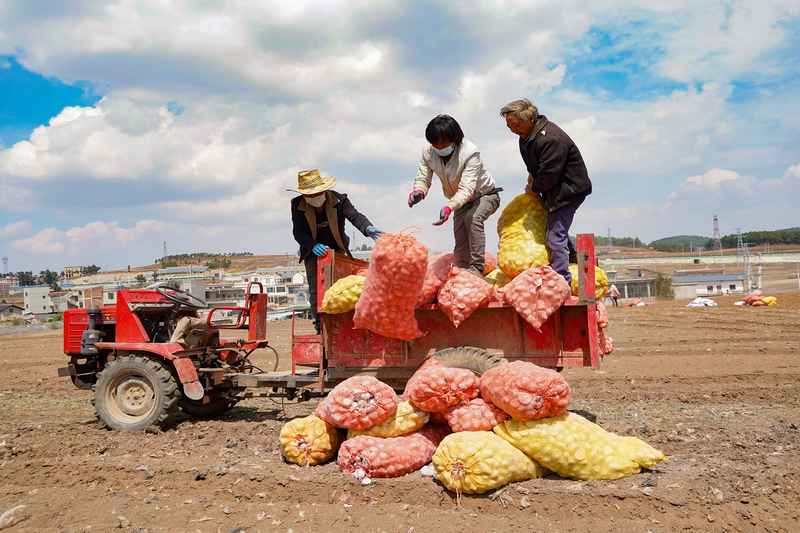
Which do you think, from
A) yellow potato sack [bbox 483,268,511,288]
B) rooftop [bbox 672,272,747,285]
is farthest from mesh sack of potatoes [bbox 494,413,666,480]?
rooftop [bbox 672,272,747,285]

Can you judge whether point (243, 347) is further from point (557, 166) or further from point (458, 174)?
point (557, 166)

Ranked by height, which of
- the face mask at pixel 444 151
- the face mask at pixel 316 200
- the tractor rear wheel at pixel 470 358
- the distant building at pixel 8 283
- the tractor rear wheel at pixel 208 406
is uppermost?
the distant building at pixel 8 283

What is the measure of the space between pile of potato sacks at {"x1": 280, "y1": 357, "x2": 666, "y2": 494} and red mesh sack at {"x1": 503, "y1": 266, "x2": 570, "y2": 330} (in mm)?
564

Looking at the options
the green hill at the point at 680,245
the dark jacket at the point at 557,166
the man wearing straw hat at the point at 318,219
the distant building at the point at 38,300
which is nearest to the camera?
the dark jacket at the point at 557,166

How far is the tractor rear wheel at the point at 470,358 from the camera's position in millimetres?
5102

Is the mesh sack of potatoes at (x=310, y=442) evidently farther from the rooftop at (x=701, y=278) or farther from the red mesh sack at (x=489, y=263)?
the rooftop at (x=701, y=278)

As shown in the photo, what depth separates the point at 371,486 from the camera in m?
4.29

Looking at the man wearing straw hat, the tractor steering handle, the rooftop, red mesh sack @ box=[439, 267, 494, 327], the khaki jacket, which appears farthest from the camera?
the rooftop

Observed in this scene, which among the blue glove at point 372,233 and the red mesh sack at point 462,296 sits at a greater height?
the blue glove at point 372,233

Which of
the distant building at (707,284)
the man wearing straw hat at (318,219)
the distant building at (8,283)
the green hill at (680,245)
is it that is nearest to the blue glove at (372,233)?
the man wearing straw hat at (318,219)

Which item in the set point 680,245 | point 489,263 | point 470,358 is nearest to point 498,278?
point 489,263

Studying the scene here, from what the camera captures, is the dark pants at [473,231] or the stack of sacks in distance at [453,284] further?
the dark pants at [473,231]

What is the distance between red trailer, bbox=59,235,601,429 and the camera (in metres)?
5.21

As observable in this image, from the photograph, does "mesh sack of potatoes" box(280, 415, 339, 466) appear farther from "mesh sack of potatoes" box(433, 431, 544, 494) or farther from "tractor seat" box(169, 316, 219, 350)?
"tractor seat" box(169, 316, 219, 350)
